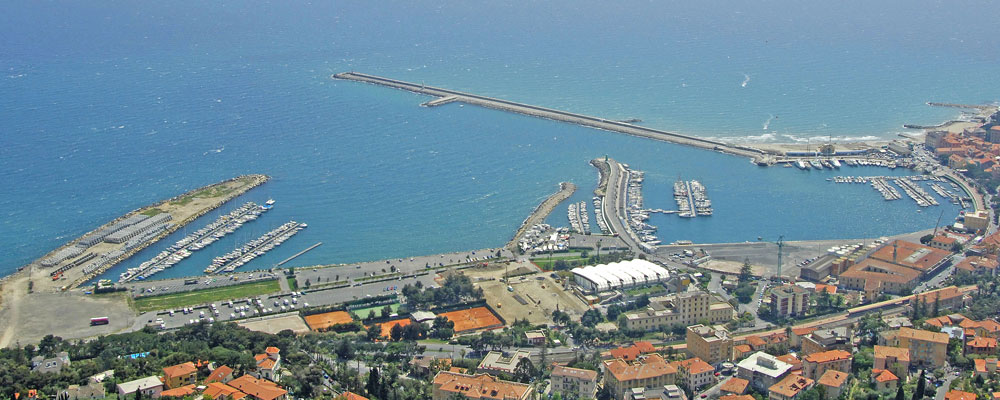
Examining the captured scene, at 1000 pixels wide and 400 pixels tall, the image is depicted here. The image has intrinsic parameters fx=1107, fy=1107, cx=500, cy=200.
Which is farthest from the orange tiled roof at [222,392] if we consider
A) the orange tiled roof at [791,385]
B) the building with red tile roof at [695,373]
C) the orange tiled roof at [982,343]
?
the orange tiled roof at [982,343]

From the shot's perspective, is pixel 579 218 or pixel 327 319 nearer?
pixel 327 319

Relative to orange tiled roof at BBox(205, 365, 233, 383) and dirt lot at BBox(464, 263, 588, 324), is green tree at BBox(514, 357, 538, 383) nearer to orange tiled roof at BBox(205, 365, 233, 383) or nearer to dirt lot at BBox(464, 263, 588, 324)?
dirt lot at BBox(464, 263, 588, 324)

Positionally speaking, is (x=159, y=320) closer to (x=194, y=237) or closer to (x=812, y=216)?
(x=194, y=237)

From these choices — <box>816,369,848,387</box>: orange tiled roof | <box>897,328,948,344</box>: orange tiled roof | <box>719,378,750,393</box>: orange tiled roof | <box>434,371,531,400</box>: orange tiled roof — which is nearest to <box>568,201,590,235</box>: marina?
<box>897,328,948,344</box>: orange tiled roof

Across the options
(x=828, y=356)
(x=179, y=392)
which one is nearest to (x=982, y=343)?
(x=828, y=356)

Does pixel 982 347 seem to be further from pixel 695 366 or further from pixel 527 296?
pixel 527 296

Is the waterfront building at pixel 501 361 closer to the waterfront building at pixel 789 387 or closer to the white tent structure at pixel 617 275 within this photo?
the white tent structure at pixel 617 275
